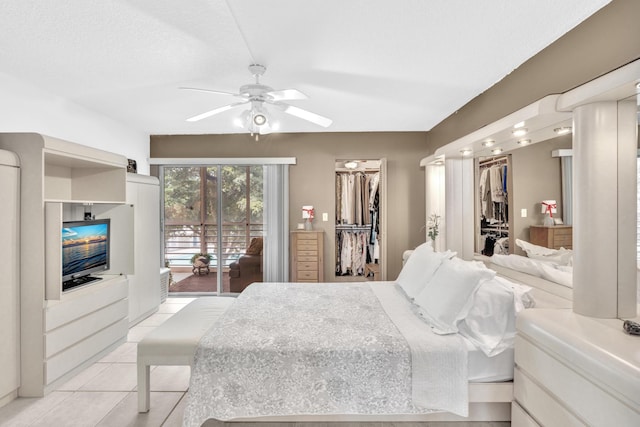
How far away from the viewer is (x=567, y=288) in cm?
206

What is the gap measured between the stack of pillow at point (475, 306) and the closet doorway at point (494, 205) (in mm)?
747

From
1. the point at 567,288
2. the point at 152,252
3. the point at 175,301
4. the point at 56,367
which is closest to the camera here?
the point at 567,288

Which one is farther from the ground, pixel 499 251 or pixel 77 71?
pixel 77 71

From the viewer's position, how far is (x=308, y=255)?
4480 mm

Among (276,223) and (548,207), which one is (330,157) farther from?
(548,207)

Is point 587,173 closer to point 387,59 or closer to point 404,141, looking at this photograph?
point 387,59

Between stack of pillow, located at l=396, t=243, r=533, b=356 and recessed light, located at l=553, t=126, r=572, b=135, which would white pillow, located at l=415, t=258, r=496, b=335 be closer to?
stack of pillow, located at l=396, t=243, r=533, b=356

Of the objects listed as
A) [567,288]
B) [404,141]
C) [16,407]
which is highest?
[404,141]

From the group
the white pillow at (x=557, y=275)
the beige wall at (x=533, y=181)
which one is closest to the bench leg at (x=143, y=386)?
the white pillow at (x=557, y=275)

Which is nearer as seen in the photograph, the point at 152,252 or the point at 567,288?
the point at 567,288

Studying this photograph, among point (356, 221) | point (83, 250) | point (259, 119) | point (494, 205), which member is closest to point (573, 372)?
point (494, 205)

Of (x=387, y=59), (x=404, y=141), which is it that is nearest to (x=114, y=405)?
(x=387, y=59)

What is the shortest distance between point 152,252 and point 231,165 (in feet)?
5.37

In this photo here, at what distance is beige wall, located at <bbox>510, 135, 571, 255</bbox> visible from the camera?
86.1 inches
